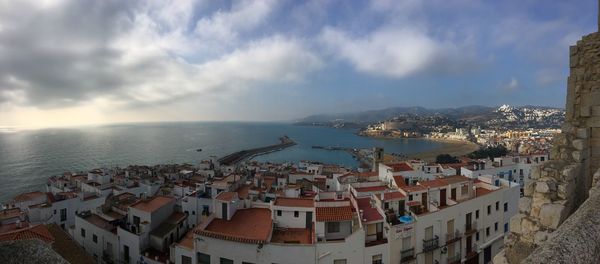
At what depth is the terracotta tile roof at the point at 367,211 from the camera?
14.1 m

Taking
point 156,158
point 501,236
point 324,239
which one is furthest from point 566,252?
point 156,158

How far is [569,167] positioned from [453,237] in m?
12.3

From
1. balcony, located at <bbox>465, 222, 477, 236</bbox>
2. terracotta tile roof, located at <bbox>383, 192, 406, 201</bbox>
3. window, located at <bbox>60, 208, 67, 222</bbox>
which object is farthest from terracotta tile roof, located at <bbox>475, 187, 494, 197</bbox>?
window, located at <bbox>60, 208, 67, 222</bbox>

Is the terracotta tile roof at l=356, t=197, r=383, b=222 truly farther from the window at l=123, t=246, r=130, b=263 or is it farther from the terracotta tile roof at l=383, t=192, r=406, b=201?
the window at l=123, t=246, r=130, b=263

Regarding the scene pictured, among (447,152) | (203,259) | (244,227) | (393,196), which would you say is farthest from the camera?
(447,152)

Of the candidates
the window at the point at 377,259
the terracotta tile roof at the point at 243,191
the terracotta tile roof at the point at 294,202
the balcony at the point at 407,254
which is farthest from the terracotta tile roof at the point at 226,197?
the balcony at the point at 407,254

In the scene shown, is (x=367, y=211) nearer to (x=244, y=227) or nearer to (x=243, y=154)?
(x=244, y=227)

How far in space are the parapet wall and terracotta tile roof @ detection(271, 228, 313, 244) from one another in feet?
31.3

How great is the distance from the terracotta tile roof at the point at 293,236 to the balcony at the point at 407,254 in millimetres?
3829

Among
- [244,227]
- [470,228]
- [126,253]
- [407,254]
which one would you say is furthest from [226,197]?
[470,228]

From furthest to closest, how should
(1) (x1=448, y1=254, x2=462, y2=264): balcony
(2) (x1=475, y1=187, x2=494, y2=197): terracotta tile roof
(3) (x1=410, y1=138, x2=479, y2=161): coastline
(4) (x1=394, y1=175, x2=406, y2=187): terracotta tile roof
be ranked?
(3) (x1=410, y1=138, x2=479, y2=161): coastline < (4) (x1=394, y1=175, x2=406, y2=187): terracotta tile roof < (2) (x1=475, y1=187, x2=494, y2=197): terracotta tile roof < (1) (x1=448, y1=254, x2=462, y2=264): balcony

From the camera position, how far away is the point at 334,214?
13.8 m

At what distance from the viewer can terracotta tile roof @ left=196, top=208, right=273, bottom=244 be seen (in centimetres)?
1272

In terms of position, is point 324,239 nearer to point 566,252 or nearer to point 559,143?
point 559,143
